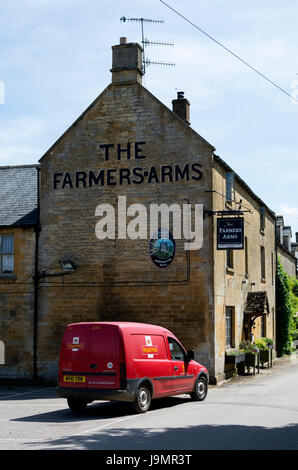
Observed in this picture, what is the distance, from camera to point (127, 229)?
21.8 meters

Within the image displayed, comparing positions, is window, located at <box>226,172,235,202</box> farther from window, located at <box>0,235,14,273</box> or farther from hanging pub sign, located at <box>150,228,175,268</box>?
window, located at <box>0,235,14,273</box>

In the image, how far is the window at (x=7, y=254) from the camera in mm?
22984

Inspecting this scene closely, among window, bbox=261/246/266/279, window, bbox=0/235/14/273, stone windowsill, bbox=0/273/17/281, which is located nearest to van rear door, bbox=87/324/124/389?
stone windowsill, bbox=0/273/17/281

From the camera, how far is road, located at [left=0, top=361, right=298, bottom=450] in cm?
966

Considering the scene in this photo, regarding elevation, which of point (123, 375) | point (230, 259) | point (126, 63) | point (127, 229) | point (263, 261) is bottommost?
point (123, 375)

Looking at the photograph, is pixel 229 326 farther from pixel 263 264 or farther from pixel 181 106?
pixel 181 106

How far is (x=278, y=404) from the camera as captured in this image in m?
14.9

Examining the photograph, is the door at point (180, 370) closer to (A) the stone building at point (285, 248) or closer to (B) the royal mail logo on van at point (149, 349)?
(B) the royal mail logo on van at point (149, 349)

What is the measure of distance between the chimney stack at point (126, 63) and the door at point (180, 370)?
10861mm

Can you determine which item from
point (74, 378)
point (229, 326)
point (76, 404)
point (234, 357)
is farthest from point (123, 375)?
point (229, 326)

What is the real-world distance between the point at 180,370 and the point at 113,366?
8.29ft

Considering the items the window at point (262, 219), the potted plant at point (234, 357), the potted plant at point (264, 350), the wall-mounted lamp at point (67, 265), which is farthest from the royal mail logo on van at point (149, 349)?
the window at point (262, 219)

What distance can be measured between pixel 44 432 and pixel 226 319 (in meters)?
13.4

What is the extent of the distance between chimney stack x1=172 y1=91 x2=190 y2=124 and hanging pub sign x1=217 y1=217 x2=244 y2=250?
240 inches
